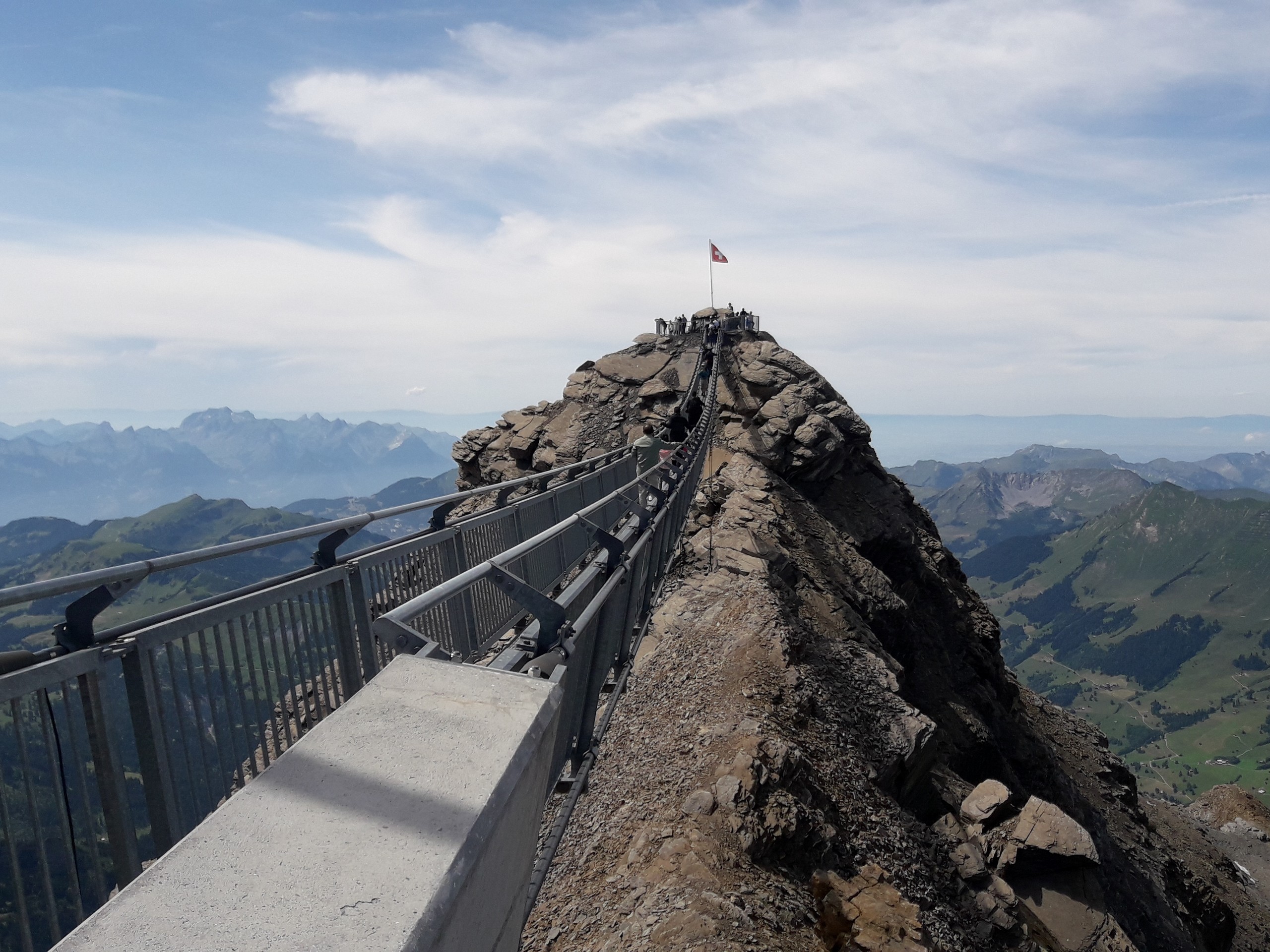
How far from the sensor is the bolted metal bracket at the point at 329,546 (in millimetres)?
6590

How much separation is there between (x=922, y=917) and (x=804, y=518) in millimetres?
16530

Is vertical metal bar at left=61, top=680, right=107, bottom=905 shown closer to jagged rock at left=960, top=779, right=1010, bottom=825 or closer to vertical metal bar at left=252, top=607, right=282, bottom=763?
vertical metal bar at left=252, top=607, right=282, bottom=763

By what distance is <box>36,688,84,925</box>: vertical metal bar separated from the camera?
3.82 meters

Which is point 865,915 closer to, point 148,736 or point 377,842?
point 148,736

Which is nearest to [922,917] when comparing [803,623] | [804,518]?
[803,623]

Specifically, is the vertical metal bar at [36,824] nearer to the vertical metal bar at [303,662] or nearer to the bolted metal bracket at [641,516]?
the vertical metal bar at [303,662]

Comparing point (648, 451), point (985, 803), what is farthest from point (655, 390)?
point (985, 803)

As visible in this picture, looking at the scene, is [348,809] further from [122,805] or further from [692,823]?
[692,823]

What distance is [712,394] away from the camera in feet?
108

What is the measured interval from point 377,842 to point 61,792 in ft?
7.46

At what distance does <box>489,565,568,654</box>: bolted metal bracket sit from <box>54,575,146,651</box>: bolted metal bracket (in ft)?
6.54

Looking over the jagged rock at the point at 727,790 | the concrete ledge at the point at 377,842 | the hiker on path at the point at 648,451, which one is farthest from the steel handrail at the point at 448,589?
the hiker on path at the point at 648,451

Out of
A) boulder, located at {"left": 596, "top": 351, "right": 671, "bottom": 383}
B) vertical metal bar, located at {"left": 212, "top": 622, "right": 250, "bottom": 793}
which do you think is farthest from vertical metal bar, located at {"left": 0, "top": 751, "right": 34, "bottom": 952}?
boulder, located at {"left": 596, "top": 351, "right": 671, "bottom": 383}

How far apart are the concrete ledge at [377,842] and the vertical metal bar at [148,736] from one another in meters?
1.84
